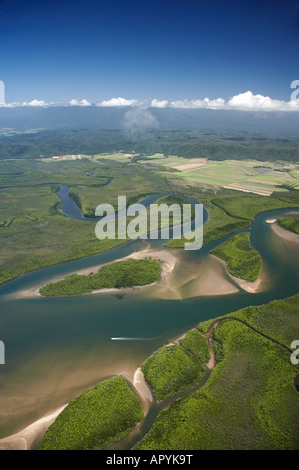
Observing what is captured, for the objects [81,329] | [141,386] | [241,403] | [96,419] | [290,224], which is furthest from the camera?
[290,224]

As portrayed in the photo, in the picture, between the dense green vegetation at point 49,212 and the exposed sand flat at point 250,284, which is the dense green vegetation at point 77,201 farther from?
the exposed sand flat at point 250,284

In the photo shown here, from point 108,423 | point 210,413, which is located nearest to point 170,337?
point 210,413

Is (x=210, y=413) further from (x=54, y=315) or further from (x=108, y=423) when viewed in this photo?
(x=54, y=315)

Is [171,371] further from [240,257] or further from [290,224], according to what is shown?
[290,224]

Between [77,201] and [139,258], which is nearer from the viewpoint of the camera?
[139,258]

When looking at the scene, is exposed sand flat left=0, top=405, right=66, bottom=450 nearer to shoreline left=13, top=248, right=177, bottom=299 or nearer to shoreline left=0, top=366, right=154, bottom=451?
shoreline left=0, top=366, right=154, bottom=451

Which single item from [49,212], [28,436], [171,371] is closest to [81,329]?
[28,436]

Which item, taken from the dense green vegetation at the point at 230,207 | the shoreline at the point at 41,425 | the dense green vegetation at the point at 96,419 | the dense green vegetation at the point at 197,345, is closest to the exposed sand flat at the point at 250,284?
the dense green vegetation at the point at 197,345
